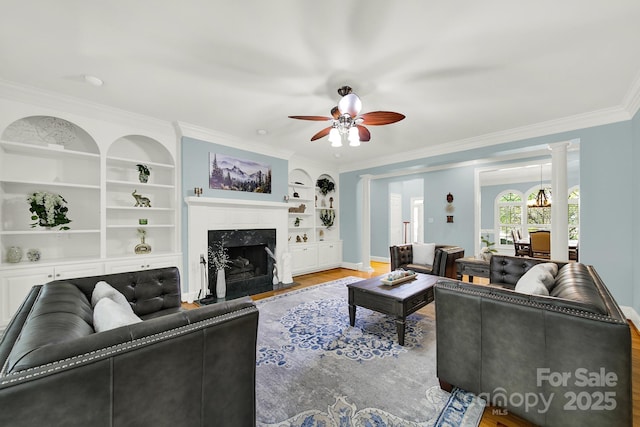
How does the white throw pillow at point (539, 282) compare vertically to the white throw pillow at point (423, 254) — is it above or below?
above

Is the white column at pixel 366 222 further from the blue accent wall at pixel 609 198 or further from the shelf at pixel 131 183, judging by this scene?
the shelf at pixel 131 183

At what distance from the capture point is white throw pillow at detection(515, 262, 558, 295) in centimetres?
180

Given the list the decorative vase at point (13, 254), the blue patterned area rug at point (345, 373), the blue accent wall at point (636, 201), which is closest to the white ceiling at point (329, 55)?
the blue accent wall at point (636, 201)

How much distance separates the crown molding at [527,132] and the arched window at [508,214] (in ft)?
18.1

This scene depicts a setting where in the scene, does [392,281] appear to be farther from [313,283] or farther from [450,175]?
[450,175]

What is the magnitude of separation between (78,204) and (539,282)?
4.98 metres

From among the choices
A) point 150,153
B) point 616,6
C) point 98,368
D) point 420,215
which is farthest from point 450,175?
point 98,368

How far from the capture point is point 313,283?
5023mm

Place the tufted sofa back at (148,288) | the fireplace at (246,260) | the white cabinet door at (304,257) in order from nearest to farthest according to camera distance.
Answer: the tufted sofa back at (148,288) → the fireplace at (246,260) → the white cabinet door at (304,257)

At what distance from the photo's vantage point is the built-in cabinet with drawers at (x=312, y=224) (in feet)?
19.0

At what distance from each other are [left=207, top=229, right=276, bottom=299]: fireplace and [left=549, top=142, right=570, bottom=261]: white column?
4.41 m

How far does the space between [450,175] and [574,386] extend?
5507 mm

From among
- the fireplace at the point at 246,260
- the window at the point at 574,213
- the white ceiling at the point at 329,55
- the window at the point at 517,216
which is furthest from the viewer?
the window at the point at 517,216

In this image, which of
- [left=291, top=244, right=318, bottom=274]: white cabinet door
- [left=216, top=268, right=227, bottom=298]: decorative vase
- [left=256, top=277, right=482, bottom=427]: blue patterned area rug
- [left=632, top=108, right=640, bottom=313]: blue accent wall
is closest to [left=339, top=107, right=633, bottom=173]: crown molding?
[left=632, top=108, right=640, bottom=313]: blue accent wall
